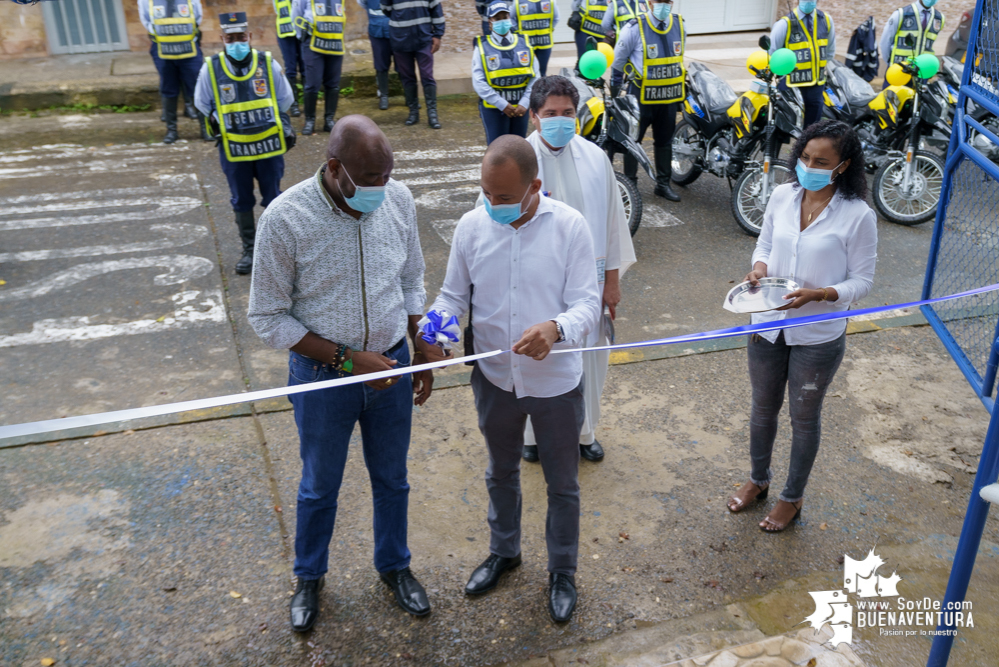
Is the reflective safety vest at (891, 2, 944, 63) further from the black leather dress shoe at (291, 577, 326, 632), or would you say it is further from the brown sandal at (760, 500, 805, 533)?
the black leather dress shoe at (291, 577, 326, 632)

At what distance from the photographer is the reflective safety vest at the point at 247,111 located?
6.61m

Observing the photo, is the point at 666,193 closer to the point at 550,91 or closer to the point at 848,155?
the point at 550,91

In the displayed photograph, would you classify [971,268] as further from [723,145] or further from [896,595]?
[723,145]

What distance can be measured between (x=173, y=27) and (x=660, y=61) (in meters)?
5.70

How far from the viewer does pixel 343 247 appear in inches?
119

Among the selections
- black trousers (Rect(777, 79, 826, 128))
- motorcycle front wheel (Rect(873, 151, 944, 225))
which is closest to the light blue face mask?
black trousers (Rect(777, 79, 826, 128))

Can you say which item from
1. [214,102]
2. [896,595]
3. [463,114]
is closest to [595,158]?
[896,595]

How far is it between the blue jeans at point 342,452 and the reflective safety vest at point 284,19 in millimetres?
8859

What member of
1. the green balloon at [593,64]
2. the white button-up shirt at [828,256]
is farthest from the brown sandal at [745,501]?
the green balloon at [593,64]

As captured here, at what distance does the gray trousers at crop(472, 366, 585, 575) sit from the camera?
131 inches

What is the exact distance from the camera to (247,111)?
6676 millimetres

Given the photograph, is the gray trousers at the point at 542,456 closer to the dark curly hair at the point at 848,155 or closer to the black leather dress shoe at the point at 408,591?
the black leather dress shoe at the point at 408,591

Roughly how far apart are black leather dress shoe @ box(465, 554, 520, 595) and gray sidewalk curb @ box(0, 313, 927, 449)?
1.68 m

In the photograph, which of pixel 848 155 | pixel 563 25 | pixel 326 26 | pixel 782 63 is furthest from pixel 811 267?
pixel 563 25
